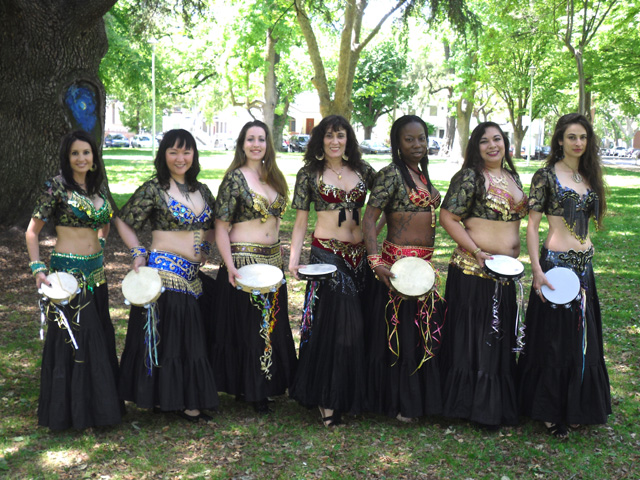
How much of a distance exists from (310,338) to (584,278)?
176cm

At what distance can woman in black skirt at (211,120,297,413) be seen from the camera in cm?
434

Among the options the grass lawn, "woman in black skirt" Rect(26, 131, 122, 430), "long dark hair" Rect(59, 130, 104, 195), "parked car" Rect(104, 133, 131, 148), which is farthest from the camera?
"parked car" Rect(104, 133, 131, 148)

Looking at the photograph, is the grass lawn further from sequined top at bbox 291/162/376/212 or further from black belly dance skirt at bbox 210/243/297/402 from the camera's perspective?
sequined top at bbox 291/162/376/212

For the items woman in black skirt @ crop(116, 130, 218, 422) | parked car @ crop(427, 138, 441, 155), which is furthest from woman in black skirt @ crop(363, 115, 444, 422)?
parked car @ crop(427, 138, 441, 155)

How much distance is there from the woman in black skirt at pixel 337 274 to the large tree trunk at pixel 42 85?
4639mm

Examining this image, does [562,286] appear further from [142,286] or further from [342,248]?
[142,286]

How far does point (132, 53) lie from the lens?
1873cm

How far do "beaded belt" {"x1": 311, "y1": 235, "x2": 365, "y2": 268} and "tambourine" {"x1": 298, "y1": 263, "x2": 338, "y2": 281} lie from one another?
0.59 feet

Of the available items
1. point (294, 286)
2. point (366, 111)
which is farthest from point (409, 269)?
point (366, 111)

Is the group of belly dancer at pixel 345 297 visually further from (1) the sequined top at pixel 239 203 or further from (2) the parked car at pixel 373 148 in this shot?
(2) the parked car at pixel 373 148

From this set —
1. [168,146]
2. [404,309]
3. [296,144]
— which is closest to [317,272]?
[404,309]

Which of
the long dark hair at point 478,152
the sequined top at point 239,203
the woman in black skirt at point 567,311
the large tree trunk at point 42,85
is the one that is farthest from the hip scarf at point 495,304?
the large tree trunk at point 42,85

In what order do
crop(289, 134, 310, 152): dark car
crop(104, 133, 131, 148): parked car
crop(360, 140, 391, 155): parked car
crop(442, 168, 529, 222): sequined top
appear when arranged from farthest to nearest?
1. crop(104, 133, 131, 148): parked car
2. crop(360, 140, 391, 155): parked car
3. crop(289, 134, 310, 152): dark car
4. crop(442, 168, 529, 222): sequined top

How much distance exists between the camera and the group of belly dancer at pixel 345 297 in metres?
4.09
